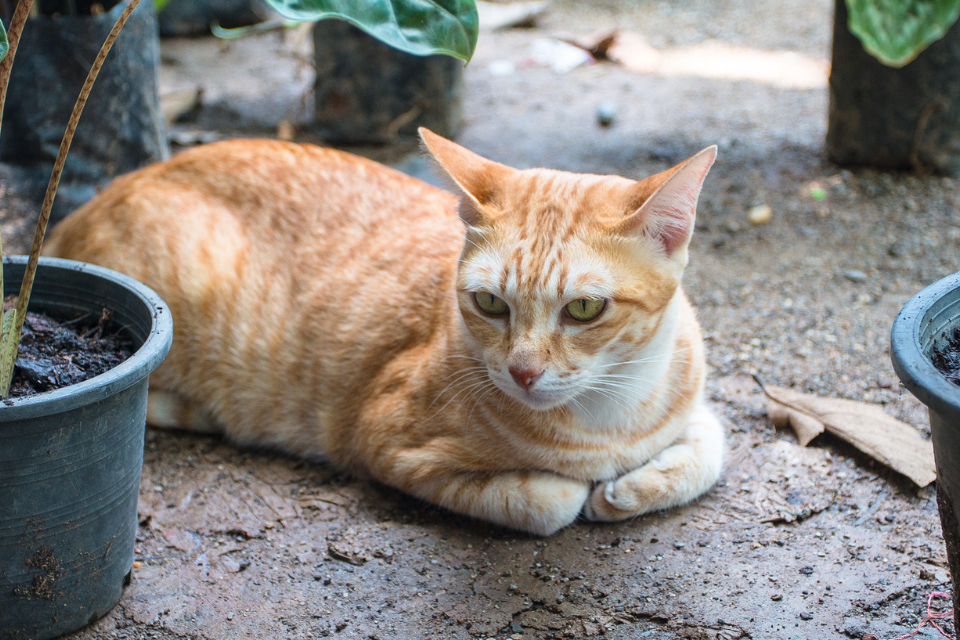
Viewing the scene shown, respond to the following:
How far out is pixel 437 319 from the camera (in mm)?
2572

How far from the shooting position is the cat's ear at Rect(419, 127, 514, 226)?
213 centimetres

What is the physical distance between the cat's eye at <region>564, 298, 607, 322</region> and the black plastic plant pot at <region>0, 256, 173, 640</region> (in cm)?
98

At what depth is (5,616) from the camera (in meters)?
1.90

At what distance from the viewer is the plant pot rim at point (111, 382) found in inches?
66.6

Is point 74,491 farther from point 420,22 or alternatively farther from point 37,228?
point 420,22

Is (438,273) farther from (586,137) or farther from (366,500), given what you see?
(586,137)

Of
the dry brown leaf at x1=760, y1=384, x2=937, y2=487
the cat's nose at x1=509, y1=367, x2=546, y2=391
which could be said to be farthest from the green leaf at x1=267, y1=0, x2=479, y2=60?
the dry brown leaf at x1=760, y1=384, x2=937, y2=487

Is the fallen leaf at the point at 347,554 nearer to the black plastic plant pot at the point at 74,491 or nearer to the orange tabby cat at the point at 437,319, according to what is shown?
the orange tabby cat at the point at 437,319

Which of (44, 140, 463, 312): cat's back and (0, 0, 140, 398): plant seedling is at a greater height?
(0, 0, 140, 398): plant seedling

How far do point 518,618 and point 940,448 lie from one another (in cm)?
109

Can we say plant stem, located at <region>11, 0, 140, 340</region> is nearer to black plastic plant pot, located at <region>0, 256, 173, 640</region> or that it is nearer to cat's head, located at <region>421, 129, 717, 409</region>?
black plastic plant pot, located at <region>0, 256, 173, 640</region>

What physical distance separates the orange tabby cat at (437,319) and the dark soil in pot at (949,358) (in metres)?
0.62

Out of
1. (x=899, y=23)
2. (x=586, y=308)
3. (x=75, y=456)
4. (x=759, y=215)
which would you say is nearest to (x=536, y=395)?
(x=586, y=308)

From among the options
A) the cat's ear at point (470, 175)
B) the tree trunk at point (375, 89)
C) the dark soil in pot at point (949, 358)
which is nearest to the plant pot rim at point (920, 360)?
the dark soil in pot at point (949, 358)
